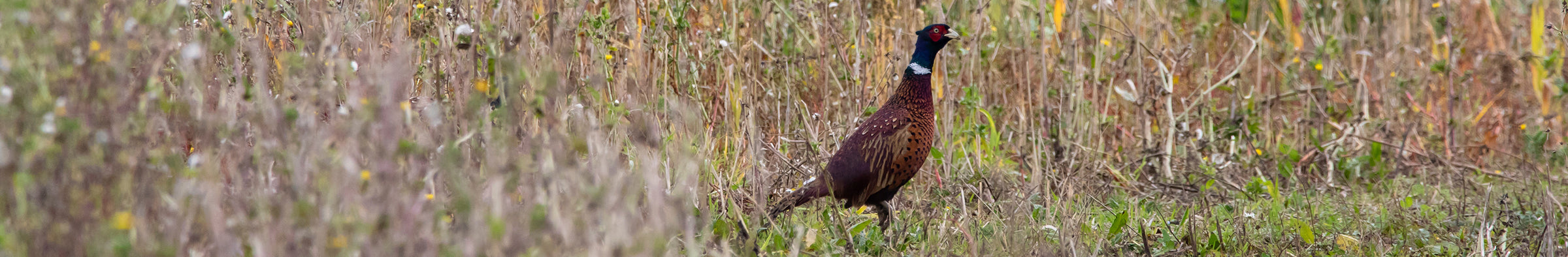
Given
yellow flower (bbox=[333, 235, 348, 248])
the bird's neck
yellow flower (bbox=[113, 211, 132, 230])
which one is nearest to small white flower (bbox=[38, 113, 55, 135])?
yellow flower (bbox=[113, 211, 132, 230])

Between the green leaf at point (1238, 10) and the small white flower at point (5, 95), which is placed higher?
the small white flower at point (5, 95)

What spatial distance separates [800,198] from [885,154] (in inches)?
10.2

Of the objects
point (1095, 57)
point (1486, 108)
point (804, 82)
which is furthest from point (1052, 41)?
point (1486, 108)

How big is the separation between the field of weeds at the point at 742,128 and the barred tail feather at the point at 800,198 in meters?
0.06

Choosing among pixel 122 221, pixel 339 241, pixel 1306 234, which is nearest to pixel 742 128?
pixel 1306 234

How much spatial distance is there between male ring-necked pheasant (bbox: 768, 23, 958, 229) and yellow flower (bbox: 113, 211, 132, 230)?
1.88m

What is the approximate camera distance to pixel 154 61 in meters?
2.03

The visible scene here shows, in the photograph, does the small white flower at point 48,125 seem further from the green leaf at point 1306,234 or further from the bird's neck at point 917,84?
the green leaf at point 1306,234

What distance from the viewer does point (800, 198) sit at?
338cm

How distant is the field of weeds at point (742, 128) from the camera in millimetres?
1770

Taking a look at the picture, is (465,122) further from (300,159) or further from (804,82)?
(804,82)

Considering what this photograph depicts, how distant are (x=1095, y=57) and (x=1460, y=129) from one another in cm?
156

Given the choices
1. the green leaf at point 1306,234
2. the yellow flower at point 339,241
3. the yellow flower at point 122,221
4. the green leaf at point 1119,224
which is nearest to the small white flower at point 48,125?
the yellow flower at point 122,221

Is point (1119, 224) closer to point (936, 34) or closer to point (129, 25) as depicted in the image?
point (936, 34)
